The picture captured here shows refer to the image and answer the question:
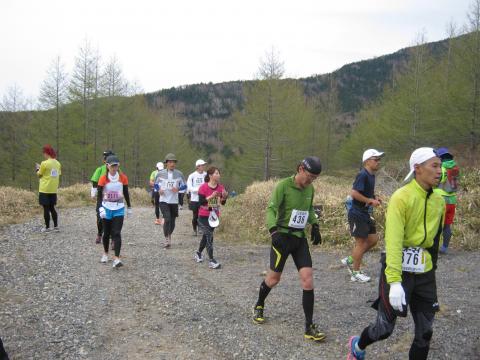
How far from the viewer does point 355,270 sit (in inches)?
259

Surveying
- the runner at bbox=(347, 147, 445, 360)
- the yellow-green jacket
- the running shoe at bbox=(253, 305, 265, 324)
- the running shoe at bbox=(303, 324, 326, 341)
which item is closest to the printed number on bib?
the running shoe at bbox=(253, 305, 265, 324)

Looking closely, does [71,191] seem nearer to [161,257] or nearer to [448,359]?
[161,257]

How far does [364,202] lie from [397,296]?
127 inches

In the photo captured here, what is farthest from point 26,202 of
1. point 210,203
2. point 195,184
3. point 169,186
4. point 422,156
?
point 422,156

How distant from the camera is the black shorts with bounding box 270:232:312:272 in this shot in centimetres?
446

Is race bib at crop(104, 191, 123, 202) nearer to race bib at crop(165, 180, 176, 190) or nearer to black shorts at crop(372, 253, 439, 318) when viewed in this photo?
race bib at crop(165, 180, 176, 190)

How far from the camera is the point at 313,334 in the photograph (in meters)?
4.30

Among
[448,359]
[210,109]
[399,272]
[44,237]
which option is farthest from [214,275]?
[210,109]

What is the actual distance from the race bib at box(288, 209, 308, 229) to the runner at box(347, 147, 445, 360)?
4.56 ft

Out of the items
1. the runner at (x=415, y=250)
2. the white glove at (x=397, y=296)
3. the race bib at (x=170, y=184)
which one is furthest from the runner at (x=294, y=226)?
the race bib at (x=170, y=184)

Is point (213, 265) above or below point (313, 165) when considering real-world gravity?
below

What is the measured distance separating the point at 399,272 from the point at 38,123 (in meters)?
29.9

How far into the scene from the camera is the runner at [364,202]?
19.5 feet

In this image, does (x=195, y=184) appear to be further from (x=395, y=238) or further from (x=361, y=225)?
(x=395, y=238)
